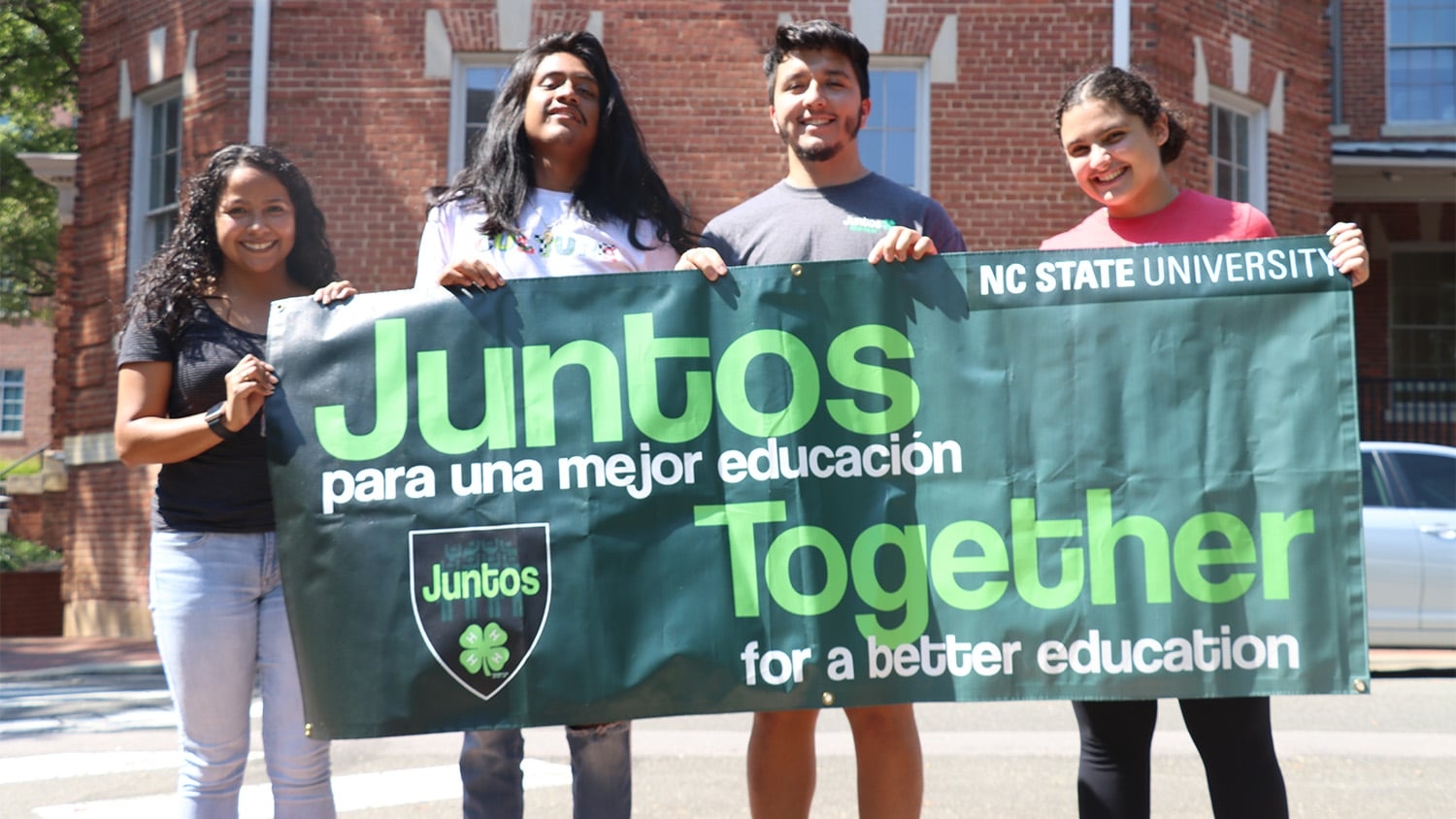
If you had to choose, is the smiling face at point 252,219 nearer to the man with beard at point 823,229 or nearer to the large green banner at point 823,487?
the large green banner at point 823,487

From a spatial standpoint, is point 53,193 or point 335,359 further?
point 53,193

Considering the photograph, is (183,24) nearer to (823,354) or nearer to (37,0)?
(37,0)

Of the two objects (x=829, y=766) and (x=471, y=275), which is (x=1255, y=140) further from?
(x=471, y=275)

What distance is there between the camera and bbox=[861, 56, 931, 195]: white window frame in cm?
A: 1245

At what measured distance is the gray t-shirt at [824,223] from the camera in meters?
3.50

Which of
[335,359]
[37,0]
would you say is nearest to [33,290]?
[37,0]

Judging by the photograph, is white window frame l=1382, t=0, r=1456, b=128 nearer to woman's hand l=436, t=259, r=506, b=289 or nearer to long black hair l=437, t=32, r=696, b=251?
long black hair l=437, t=32, r=696, b=251

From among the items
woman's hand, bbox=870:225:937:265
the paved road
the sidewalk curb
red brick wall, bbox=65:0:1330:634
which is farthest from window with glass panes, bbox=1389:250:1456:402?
woman's hand, bbox=870:225:937:265

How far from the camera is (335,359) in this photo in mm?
3439

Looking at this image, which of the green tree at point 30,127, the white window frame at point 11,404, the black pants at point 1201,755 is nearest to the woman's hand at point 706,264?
the black pants at point 1201,755

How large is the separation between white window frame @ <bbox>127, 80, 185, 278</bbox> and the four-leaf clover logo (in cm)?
1189

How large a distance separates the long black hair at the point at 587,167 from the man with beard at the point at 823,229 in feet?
0.67

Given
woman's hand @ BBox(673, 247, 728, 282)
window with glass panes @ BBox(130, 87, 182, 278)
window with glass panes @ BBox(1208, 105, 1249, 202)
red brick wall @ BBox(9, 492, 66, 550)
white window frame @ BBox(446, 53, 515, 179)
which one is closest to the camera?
woman's hand @ BBox(673, 247, 728, 282)

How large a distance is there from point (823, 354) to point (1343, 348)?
1.25 m
